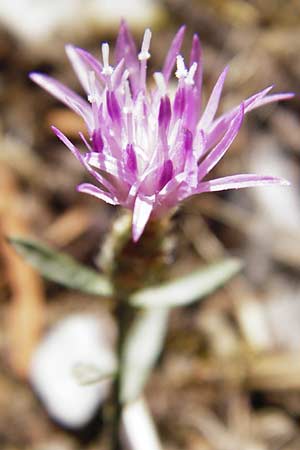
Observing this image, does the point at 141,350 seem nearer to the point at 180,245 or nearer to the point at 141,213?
the point at 141,213

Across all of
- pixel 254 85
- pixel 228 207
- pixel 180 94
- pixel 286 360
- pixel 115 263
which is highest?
pixel 254 85

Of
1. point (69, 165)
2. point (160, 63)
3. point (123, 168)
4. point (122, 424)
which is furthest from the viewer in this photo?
point (160, 63)

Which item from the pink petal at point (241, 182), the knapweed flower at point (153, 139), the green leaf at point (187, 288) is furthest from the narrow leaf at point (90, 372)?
the pink petal at point (241, 182)

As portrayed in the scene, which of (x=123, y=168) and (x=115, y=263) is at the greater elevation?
(x=123, y=168)

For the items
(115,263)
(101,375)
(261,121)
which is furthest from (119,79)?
(261,121)

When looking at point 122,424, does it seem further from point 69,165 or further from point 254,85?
point 254,85

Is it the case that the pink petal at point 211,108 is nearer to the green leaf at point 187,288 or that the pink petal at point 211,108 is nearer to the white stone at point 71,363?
the green leaf at point 187,288

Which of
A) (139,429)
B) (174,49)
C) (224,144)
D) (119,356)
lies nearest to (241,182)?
(224,144)

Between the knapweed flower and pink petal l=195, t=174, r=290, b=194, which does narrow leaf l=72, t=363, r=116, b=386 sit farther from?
pink petal l=195, t=174, r=290, b=194
